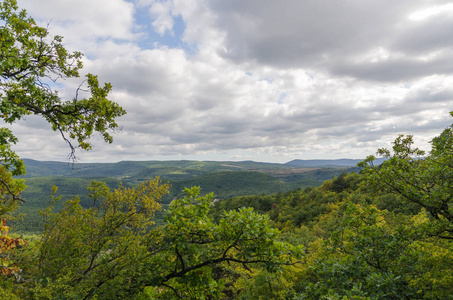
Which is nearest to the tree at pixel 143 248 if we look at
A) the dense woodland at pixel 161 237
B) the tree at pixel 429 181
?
the dense woodland at pixel 161 237

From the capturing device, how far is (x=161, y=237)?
6.96 meters

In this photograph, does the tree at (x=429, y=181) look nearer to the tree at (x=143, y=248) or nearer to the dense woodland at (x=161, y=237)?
the dense woodland at (x=161, y=237)

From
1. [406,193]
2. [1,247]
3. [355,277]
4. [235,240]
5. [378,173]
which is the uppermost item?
[378,173]

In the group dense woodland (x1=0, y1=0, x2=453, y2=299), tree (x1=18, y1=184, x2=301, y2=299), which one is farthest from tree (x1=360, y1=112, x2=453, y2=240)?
tree (x1=18, y1=184, x2=301, y2=299)

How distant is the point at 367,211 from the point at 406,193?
196 cm

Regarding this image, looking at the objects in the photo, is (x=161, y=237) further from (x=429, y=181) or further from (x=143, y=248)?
(x=429, y=181)

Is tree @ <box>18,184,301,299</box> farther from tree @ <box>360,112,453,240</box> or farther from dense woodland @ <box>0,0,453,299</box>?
tree @ <box>360,112,453,240</box>

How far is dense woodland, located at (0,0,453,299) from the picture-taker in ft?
18.7

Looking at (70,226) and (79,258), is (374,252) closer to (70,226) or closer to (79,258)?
(79,258)

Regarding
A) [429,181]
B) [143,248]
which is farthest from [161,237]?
[429,181]

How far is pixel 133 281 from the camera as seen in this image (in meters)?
6.78

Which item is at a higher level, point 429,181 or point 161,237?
point 429,181

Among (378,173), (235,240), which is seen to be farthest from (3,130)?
(378,173)

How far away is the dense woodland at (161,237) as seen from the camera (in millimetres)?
5695
